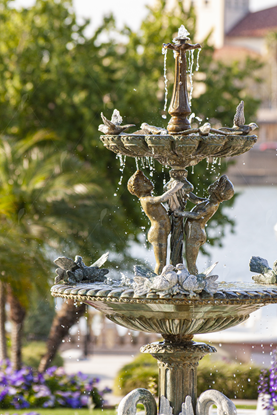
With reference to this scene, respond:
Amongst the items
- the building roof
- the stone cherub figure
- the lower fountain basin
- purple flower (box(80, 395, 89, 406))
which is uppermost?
the building roof

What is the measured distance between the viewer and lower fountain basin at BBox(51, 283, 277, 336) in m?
4.09

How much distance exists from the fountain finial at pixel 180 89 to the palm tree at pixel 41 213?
555 centimetres

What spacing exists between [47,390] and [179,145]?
5.50 meters

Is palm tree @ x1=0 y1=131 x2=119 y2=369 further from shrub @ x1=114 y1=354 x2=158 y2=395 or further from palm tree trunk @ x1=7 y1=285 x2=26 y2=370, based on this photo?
shrub @ x1=114 y1=354 x2=158 y2=395

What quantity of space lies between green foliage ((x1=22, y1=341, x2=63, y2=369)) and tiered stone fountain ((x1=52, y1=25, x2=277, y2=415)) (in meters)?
6.83

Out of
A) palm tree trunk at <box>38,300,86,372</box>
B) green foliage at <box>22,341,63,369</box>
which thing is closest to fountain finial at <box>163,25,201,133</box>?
palm tree trunk at <box>38,300,86,372</box>

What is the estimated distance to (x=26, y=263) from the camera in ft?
32.8

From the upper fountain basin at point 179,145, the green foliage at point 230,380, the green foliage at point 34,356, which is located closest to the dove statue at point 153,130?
the upper fountain basin at point 179,145

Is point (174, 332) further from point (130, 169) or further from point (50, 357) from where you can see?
point (130, 169)

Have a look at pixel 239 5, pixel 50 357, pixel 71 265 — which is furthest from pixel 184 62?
pixel 239 5

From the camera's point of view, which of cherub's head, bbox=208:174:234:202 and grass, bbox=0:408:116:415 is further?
grass, bbox=0:408:116:415

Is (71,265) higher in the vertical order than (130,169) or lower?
lower

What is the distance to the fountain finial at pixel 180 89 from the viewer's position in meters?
4.84

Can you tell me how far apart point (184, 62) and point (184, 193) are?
1.01 m
